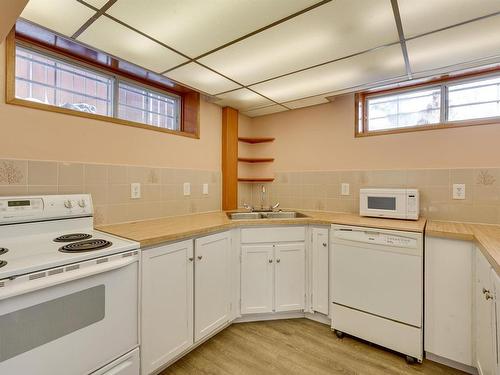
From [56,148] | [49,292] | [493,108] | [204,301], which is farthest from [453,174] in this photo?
[56,148]

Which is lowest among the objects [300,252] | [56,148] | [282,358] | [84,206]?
[282,358]

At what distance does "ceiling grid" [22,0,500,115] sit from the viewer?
130cm

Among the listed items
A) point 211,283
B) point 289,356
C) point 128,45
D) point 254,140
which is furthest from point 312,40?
point 289,356

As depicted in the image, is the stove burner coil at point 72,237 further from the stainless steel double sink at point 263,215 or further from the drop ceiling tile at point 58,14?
the stainless steel double sink at point 263,215

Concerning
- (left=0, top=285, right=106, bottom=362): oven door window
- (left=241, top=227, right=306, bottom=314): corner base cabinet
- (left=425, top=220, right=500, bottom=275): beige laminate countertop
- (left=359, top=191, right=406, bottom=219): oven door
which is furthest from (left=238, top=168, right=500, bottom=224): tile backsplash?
(left=0, top=285, right=106, bottom=362): oven door window

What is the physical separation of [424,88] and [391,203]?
46.2 inches

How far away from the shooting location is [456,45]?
1639 millimetres

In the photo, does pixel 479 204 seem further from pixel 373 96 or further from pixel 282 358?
pixel 282 358

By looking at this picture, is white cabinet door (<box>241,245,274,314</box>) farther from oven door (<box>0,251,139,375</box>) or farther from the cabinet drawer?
oven door (<box>0,251,139,375</box>)

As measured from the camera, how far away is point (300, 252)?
2.31 m

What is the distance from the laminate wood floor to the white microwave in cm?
107

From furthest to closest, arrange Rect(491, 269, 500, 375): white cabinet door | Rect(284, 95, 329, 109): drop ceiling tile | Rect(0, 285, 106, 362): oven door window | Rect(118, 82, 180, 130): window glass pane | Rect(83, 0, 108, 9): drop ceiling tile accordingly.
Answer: Rect(284, 95, 329, 109): drop ceiling tile, Rect(118, 82, 180, 130): window glass pane, Rect(83, 0, 108, 9): drop ceiling tile, Rect(491, 269, 500, 375): white cabinet door, Rect(0, 285, 106, 362): oven door window

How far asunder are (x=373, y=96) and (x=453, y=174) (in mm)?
1082

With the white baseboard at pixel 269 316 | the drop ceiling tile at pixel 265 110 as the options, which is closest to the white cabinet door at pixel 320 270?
the white baseboard at pixel 269 316
